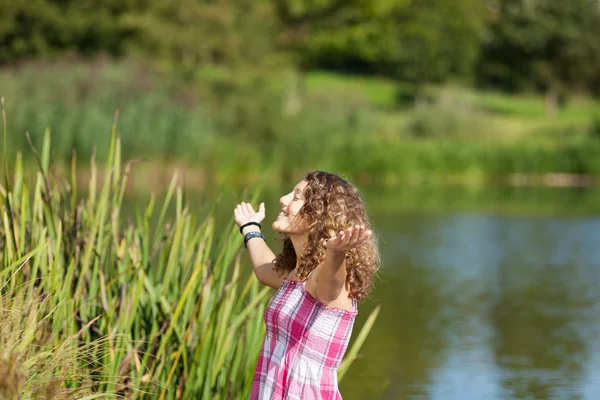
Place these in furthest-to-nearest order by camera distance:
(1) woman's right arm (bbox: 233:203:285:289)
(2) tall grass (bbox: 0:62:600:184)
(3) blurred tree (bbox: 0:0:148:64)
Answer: (3) blurred tree (bbox: 0:0:148:64) < (2) tall grass (bbox: 0:62:600:184) < (1) woman's right arm (bbox: 233:203:285:289)

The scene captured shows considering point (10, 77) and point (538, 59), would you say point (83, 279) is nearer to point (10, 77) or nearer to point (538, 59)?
point (10, 77)

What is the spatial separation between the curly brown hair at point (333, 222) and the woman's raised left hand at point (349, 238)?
253 millimetres

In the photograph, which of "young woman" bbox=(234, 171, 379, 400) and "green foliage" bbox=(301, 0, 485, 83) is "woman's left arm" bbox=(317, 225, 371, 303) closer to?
"young woman" bbox=(234, 171, 379, 400)

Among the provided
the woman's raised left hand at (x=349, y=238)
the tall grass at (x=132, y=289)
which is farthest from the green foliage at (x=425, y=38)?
the woman's raised left hand at (x=349, y=238)

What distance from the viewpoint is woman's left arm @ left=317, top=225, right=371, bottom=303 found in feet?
7.82

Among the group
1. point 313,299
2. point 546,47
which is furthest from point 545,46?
point 313,299

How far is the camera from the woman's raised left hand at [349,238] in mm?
2375

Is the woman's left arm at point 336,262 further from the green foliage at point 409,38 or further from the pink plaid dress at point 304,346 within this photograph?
the green foliage at point 409,38

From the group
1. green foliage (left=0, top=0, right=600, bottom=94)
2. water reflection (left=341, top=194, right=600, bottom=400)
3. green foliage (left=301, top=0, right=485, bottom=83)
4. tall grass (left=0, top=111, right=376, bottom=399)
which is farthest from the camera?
green foliage (left=301, top=0, right=485, bottom=83)

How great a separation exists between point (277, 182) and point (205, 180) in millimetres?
2936

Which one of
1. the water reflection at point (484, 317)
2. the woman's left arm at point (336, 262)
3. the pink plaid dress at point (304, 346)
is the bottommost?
the pink plaid dress at point (304, 346)

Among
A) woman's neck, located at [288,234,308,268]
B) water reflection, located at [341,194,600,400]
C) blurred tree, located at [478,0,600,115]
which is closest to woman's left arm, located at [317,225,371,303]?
woman's neck, located at [288,234,308,268]

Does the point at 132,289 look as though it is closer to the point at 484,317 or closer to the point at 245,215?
the point at 245,215

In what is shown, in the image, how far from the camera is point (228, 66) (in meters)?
30.1
